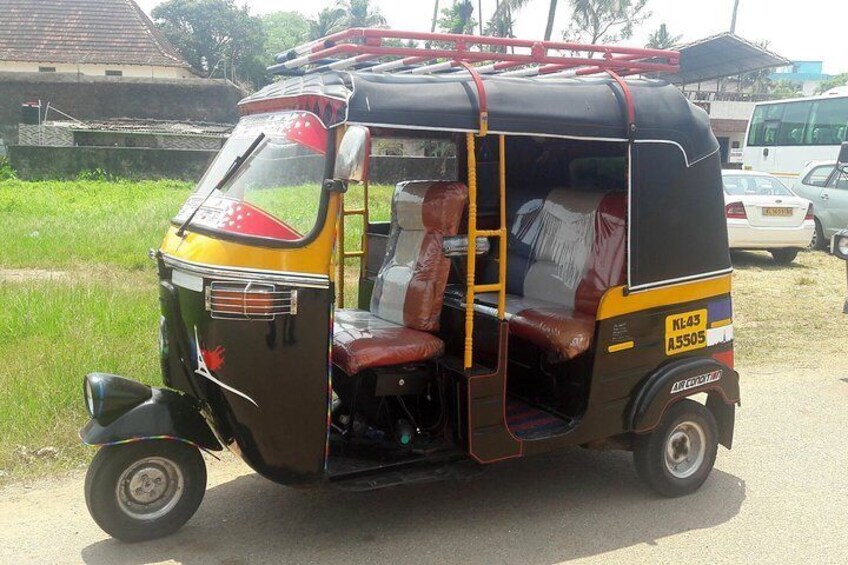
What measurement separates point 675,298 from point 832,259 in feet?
35.4

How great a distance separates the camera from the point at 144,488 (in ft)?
12.5

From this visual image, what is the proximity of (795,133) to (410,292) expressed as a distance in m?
18.2

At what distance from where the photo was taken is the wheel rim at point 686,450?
4.61m

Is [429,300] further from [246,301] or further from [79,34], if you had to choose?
[79,34]

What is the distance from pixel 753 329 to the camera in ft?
28.1

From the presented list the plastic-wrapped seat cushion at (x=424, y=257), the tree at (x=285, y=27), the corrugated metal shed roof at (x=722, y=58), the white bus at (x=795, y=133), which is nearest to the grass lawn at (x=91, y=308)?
the plastic-wrapped seat cushion at (x=424, y=257)

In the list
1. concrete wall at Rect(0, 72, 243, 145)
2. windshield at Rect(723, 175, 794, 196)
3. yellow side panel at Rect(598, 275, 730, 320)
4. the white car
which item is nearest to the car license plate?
the white car

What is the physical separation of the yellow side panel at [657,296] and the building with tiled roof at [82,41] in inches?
1099

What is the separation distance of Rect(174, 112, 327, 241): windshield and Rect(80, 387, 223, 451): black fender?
86 centimetres

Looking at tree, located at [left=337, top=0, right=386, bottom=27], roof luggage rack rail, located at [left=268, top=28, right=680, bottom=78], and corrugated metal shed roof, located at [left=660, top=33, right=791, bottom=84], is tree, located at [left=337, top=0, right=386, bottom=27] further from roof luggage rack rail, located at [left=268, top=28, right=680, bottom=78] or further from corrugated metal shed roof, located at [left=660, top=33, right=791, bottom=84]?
roof luggage rack rail, located at [left=268, top=28, right=680, bottom=78]

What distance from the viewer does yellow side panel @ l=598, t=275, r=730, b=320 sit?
14.0 feet

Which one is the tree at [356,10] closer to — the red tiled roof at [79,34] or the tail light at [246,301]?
the red tiled roof at [79,34]

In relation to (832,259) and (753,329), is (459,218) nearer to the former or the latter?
(753,329)

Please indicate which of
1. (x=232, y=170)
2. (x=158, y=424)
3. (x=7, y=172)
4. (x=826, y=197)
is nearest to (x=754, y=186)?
(x=826, y=197)
